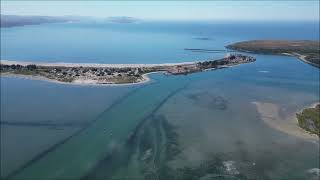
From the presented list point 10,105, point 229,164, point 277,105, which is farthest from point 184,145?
point 10,105

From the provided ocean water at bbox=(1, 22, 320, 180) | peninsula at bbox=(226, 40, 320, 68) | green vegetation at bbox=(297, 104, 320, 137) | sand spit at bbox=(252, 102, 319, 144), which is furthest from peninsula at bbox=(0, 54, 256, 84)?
green vegetation at bbox=(297, 104, 320, 137)

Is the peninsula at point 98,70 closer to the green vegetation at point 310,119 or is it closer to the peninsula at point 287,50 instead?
the peninsula at point 287,50

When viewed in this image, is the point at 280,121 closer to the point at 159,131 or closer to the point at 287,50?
the point at 159,131

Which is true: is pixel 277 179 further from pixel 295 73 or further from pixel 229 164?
pixel 295 73

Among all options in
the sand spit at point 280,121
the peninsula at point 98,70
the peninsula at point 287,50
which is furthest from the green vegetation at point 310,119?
the peninsula at point 287,50

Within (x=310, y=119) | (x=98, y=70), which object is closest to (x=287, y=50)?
(x=98, y=70)

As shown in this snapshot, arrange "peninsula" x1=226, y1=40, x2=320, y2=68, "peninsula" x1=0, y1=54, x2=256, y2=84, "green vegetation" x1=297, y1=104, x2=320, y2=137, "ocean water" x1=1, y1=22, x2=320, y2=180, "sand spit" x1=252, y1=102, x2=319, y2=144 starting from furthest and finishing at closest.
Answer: "peninsula" x1=226, y1=40, x2=320, y2=68
"peninsula" x1=0, y1=54, x2=256, y2=84
"green vegetation" x1=297, y1=104, x2=320, y2=137
"sand spit" x1=252, y1=102, x2=319, y2=144
"ocean water" x1=1, y1=22, x2=320, y2=180

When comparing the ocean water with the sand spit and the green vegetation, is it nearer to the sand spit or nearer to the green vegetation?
the sand spit
